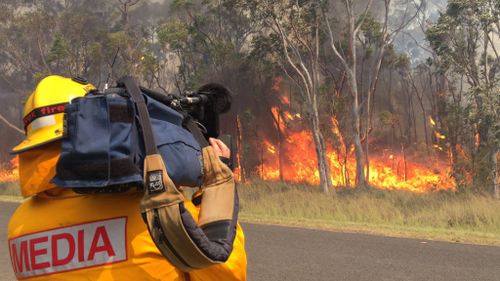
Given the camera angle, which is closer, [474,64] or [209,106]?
[209,106]

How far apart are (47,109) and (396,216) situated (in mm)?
11755

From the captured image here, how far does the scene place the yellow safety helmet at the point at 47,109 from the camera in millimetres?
1088

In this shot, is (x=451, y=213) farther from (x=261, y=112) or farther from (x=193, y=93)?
(x=261, y=112)

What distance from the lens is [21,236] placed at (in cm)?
121

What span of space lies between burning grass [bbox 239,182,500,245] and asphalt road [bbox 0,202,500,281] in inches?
38.5

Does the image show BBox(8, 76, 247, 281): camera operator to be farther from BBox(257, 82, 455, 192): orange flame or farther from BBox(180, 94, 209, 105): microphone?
BBox(257, 82, 455, 192): orange flame

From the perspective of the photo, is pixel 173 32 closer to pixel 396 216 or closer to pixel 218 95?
pixel 396 216

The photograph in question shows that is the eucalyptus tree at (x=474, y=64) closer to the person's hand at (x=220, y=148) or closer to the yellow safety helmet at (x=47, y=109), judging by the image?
the person's hand at (x=220, y=148)

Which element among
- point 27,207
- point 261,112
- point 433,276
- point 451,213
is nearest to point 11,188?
point 261,112

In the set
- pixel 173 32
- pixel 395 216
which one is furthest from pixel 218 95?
pixel 173 32

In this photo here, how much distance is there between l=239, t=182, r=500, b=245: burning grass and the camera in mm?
8180

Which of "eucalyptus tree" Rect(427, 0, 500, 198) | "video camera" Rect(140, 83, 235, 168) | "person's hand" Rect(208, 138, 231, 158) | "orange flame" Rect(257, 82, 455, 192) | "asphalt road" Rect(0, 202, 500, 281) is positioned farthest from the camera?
"orange flame" Rect(257, 82, 455, 192)

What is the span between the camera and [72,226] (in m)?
1.14

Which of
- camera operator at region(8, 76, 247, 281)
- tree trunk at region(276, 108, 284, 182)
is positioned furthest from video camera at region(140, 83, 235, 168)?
tree trunk at region(276, 108, 284, 182)
